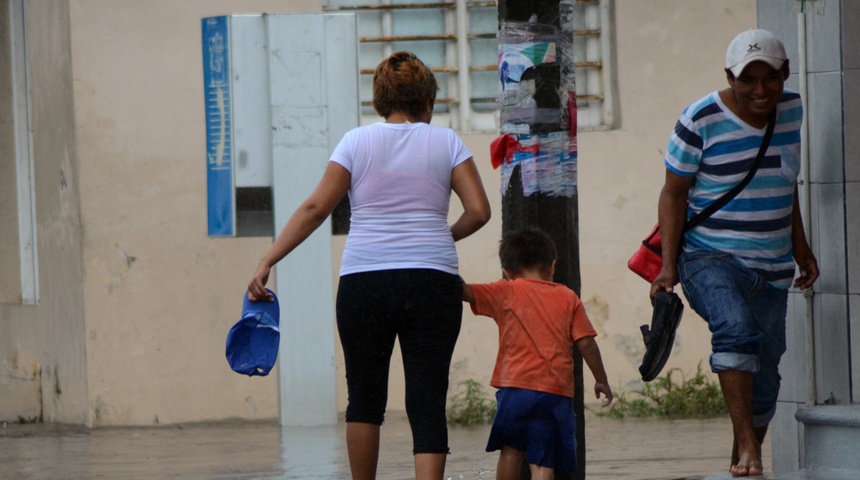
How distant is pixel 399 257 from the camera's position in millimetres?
4984

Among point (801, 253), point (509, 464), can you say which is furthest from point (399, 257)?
point (801, 253)

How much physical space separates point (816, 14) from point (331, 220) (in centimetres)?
355

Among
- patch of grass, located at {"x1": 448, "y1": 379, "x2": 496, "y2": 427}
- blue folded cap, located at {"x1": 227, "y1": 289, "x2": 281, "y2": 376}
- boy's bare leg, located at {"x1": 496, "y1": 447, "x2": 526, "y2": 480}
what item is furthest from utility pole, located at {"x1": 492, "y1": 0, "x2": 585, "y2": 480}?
patch of grass, located at {"x1": 448, "y1": 379, "x2": 496, "y2": 427}

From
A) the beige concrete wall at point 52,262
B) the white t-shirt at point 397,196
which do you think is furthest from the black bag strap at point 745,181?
the beige concrete wall at point 52,262

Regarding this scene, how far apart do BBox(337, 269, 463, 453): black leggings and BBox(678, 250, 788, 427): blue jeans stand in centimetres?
89

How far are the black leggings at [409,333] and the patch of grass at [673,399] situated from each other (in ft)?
16.3

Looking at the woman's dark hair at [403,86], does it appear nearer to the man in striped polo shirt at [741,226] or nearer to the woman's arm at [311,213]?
the woman's arm at [311,213]

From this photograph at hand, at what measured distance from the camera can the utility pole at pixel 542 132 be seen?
17.9ft

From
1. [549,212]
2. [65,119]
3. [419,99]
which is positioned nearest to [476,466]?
[549,212]

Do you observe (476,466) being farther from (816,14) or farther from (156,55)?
(156,55)

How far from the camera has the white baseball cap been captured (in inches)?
198

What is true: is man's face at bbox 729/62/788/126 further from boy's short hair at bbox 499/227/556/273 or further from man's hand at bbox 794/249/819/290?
boy's short hair at bbox 499/227/556/273

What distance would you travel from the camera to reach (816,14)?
593 centimetres

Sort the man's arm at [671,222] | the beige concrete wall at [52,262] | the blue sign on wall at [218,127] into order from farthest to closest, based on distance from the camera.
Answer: the beige concrete wall at [52,262] < the blue sign on wall at [218,127] < the man's arm at [671,222]
